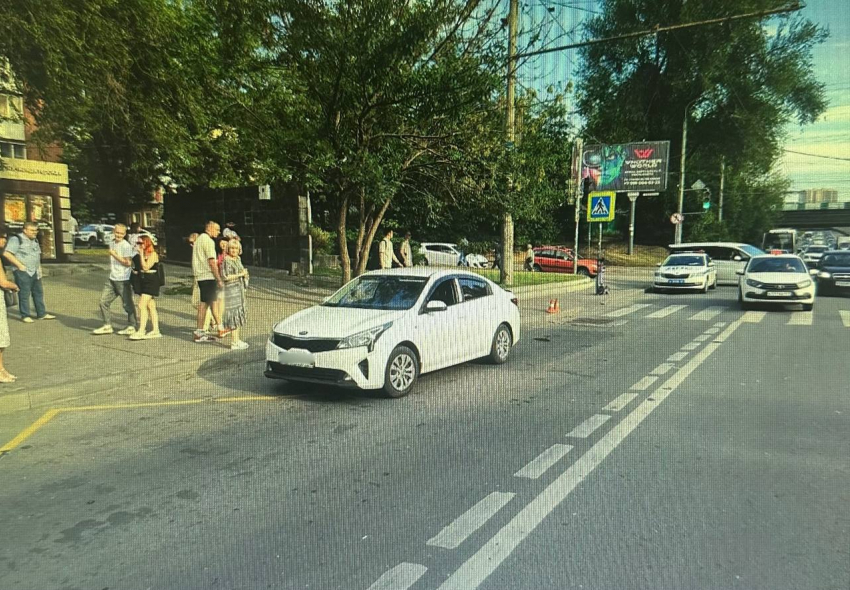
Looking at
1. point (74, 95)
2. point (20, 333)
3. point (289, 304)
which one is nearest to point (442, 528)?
point (20, 333)

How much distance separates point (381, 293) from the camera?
25.2 ft

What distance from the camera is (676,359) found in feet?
29.5

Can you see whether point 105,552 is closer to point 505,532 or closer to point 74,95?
point 505,532

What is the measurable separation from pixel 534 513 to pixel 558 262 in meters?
29.0

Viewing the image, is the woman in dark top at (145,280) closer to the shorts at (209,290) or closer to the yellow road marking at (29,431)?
the shorts at (209,290)

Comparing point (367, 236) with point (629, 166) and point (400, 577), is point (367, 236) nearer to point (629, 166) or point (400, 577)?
point (400, 577)

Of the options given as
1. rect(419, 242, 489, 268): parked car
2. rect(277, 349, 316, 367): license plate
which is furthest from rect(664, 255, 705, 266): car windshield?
rect(277, 349, 316, 367): license plate

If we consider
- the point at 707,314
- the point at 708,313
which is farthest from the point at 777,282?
the point at 707,314

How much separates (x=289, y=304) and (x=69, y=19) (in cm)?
707

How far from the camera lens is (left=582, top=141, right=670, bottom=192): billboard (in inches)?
1447

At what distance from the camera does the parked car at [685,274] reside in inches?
797

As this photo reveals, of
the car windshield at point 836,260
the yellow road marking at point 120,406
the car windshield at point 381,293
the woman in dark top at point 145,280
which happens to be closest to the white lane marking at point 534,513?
the car windshield at point 381,293

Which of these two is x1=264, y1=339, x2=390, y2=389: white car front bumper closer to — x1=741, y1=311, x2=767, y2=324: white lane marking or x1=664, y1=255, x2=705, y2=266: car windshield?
x1=741, y1=311, x2=767, y2=324: white lane marking

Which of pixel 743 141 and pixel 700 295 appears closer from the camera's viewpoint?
pixel 700 295
